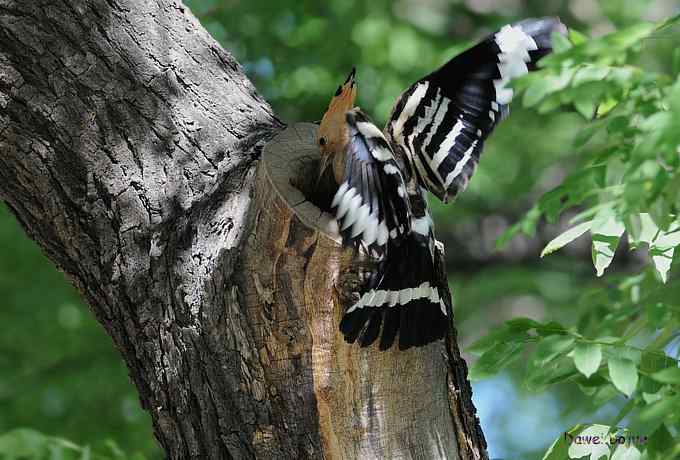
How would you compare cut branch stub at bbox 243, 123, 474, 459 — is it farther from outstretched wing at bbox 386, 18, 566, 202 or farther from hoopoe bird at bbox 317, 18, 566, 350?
outstretched wing at bbox 386, 18, 566, 202

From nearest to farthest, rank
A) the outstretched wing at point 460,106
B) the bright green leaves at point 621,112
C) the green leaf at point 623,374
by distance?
the bright green leaves at point 621,112 → the green leaf at point 623,374 → the outstretched wing at point 460,106

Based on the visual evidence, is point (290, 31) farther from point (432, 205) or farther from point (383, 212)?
point (383, 212)

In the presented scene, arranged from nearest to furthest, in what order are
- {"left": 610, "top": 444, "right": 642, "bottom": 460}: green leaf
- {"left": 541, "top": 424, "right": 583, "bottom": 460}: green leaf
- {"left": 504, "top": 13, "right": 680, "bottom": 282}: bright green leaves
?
{"left": 504, "top": 13, "right": 680, "bottom": 282}: bright green leaves < {"left": 610, "top": 444, "right": 642, "bottom": 460}: green leaf < {"left": 541, "top": 424, "right": 583, "bottom": 460}: green leaf

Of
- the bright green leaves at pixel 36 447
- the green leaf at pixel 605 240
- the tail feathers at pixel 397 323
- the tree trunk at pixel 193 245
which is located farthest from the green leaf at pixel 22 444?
the green leaf at pixel 605 240

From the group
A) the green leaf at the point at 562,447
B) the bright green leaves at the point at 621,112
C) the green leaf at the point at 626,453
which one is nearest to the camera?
the bright green leaves at the point at 621,112

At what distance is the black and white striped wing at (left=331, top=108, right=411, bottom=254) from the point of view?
60.9 inches

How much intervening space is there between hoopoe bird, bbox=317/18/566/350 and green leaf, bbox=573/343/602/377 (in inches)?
12.8

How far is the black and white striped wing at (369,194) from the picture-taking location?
1.55 meters

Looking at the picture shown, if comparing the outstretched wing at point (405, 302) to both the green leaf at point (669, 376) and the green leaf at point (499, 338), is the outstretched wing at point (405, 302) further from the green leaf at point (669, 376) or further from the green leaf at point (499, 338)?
the green leaf at point (669, 376)

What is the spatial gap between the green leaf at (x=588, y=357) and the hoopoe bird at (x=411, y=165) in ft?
1.06

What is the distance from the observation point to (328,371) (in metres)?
1.60

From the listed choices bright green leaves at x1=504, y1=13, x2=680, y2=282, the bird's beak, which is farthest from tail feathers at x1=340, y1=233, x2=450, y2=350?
bright green leaves at x1=504, y1=13, x2=680, y2=282

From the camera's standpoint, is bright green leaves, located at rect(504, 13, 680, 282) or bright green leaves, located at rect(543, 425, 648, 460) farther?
bright green leaves, located at rect(543, 425, 648, 460)

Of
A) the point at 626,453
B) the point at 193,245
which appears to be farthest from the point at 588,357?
the point at 193,245
